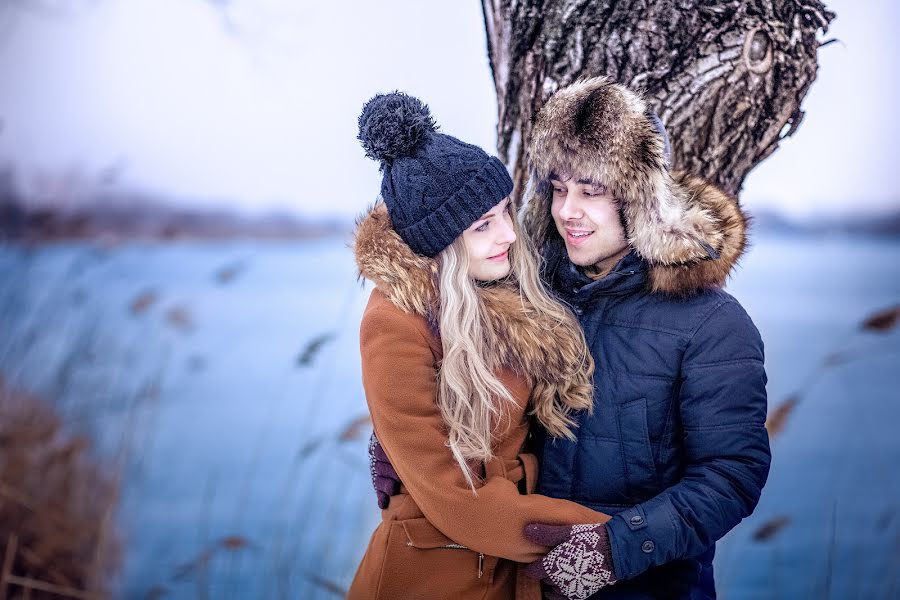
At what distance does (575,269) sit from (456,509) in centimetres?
67

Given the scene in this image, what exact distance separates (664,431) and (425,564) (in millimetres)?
632

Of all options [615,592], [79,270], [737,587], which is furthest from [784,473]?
[79,270]

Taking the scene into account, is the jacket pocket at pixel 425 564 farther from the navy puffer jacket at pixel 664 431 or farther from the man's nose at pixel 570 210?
the man's nose at pixel 570 210

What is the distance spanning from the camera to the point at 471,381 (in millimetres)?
1585

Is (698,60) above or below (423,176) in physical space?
above

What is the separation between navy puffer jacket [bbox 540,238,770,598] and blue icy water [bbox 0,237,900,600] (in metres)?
0.80

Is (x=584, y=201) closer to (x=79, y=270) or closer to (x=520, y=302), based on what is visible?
(x=520, y=302)

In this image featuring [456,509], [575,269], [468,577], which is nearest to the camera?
[456,509]

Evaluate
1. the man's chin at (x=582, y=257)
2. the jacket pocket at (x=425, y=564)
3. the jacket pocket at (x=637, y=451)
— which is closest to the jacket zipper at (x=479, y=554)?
the jacket pocket at (x=425, y=564)

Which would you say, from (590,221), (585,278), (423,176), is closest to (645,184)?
(590,221)

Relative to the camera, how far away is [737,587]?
3.65 m

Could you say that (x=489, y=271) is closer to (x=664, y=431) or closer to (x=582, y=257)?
(x=582, y=257)

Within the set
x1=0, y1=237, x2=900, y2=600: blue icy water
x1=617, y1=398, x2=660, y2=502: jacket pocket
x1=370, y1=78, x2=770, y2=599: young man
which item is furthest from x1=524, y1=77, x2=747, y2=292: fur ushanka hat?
x1=0, y1=237, x2=900, y2=600: blue icy water

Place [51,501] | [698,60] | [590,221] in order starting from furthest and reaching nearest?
[51,501]
[698,60]
[590,221]
